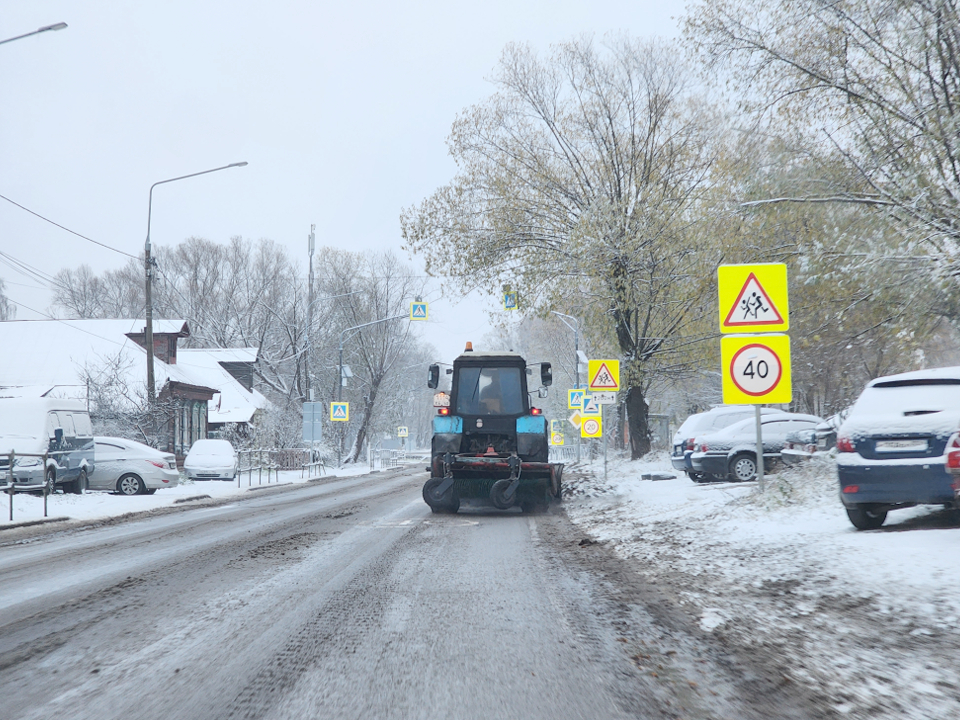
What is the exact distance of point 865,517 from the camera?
9.45 m

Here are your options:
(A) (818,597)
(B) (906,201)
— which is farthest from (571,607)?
(B) (906,201)

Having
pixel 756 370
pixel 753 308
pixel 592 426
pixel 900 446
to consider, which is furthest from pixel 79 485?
pixel 900 446

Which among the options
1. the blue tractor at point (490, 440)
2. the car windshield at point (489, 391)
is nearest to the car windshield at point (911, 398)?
the blue tractor at point (490, 440)

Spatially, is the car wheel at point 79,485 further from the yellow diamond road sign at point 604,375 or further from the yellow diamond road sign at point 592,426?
the yellow diamond road sign at point 592,426

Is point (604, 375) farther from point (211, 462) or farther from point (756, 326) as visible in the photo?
point (211, 462)

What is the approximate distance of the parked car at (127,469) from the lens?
72.0ft

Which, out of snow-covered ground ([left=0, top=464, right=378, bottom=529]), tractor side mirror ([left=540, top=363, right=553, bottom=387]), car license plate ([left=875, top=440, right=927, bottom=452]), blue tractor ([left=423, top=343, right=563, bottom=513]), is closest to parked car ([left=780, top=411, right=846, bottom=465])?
tractor side mirror ([left=540, top=363, right=553, bottom=387])

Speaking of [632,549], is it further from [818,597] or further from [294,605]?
[294,605]

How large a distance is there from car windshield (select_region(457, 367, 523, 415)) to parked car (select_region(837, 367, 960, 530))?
805 cm

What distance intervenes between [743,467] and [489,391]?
6651 mm

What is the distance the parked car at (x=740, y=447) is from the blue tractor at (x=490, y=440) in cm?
459

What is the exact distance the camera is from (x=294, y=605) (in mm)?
6906

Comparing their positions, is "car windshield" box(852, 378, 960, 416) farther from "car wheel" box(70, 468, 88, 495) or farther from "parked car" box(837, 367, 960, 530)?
"car wheel" box(70, 468, 88, 495)

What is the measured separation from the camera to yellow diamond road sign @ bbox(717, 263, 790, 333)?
469 inches
